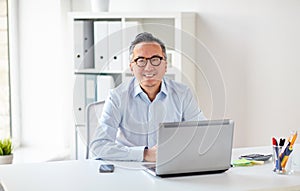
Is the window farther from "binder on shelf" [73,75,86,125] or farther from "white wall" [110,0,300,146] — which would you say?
"binder on shelf" [73,75,86,125]

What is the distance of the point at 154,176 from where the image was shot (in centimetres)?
217

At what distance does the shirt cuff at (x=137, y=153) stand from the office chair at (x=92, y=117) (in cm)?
29

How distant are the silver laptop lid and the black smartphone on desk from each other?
0.21 m

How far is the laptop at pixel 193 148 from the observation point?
83.7 inches

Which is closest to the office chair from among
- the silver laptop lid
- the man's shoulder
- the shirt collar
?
the shirt collar

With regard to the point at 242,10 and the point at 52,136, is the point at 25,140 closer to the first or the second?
the point at 52,136

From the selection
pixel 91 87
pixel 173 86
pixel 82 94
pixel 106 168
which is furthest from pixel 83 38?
pixel 106 168

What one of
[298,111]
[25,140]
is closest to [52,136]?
[25,140]

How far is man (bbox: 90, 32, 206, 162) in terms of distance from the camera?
8.05 feet

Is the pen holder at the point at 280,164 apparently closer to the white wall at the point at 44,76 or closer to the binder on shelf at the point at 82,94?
the binder on shelf at the point at 82,94

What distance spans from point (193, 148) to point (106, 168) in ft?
1.19

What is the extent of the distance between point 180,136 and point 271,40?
172cm

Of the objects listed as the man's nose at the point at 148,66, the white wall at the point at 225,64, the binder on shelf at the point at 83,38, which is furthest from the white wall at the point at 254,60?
the man's nose at the point at 148,66

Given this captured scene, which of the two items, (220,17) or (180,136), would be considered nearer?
(180,136)
